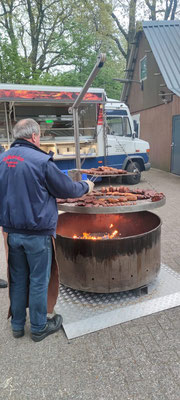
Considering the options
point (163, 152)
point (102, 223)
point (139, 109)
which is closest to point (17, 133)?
point (102, 223)

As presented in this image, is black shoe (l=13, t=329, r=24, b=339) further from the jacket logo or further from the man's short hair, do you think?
the man's short hair

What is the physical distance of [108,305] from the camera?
3.21 metres

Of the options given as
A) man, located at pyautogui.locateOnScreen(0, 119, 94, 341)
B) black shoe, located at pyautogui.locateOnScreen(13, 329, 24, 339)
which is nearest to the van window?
man, located at pyautogui.locateOnScreen(0, 119, 94, 341)

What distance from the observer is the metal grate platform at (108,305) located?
2912 mm

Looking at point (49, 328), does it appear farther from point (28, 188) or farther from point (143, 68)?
point (143, 68)

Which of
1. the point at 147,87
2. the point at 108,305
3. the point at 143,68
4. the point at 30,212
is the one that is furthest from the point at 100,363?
the point at 143,68

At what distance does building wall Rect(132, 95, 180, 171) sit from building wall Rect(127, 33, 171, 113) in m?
0.44

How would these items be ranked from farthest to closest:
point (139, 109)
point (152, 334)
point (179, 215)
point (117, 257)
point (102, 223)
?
1. point (139, 109)
2. point (179, 215)
3. point (102, 223)
4. point (117, 257)
5. point (152, 334)

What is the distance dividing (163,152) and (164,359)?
12987 mm

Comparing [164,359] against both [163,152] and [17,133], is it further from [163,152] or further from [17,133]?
[163,152]

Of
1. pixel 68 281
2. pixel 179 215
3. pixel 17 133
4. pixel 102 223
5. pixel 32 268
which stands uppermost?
pixel 17 133

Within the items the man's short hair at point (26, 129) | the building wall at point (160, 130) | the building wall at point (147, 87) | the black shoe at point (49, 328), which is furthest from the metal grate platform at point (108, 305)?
the building wall at point (147, 87)

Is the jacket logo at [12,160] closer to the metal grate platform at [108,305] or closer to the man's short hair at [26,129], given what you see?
the man's short hair at [26,129]

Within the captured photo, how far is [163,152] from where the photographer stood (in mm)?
14391
